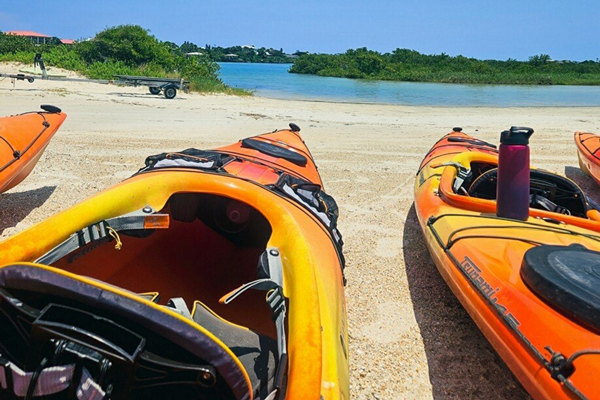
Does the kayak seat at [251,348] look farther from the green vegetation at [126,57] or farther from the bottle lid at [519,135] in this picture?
the green vegetation at [126,57]

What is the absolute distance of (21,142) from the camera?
4.02 metres

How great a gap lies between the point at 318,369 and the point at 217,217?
166 centimetres

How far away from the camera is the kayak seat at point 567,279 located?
6.26 feet

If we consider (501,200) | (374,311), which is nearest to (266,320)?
(374,311)

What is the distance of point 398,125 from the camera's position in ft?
39.9

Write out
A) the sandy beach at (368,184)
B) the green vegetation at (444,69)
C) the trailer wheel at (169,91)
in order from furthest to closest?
the green vegetation at (444,69)
the trailer wheel at (169,91)
the sandy beach at (368,184)

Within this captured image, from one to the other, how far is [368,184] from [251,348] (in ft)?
15.0

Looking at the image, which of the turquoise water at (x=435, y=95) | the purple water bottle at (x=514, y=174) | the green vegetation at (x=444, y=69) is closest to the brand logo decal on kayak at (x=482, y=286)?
the purple water bottle at (x=514, y=174)

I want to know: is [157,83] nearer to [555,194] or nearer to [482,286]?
[555,194]

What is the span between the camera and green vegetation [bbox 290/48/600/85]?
42.0 m

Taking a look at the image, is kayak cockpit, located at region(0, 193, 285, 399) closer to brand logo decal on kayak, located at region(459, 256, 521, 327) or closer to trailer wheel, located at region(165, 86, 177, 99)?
brand logo decal on kayak, located at region(459, 256, 521, 327)

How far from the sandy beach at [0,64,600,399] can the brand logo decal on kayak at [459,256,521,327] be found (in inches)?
17.9

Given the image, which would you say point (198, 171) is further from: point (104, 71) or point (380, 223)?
point (104, 71)

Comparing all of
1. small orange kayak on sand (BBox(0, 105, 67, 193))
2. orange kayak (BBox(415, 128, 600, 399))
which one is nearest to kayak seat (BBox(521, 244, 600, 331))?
orange kayak (BBox(415, 128, 600, 399))
